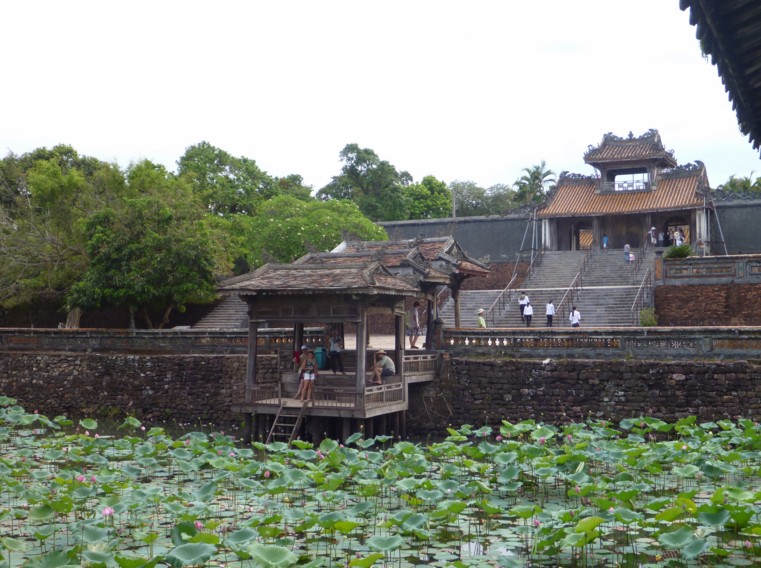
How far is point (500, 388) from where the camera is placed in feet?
57.8

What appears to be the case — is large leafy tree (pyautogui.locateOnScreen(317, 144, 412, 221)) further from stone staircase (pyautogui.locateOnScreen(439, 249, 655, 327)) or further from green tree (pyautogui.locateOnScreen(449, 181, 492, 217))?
stone staircase (pyautogui.locateOnScreen(439, 249, 655, 327))

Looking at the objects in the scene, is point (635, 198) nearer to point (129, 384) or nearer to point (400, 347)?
point (400, 347)

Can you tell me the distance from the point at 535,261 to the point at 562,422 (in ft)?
50.6

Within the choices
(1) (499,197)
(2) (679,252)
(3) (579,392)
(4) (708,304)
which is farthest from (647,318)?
(1) (499,197)

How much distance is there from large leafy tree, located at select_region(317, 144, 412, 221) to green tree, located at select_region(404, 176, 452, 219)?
1.42 metres

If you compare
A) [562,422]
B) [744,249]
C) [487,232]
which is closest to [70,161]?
[487,232]

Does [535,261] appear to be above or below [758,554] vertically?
above

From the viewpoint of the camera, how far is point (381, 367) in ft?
55.9

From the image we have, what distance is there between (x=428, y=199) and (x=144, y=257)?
81.9ft

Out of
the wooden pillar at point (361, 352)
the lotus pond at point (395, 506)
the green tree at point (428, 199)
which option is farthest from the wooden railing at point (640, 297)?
the green tree at point (428, 199)

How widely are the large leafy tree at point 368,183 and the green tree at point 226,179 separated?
20.4ft

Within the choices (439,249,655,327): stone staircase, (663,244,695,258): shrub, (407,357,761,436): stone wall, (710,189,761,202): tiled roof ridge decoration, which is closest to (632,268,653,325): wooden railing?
(439,249,655,327): stone staircase

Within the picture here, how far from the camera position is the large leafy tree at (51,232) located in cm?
2692

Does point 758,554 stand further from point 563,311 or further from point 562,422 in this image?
point 563,311
